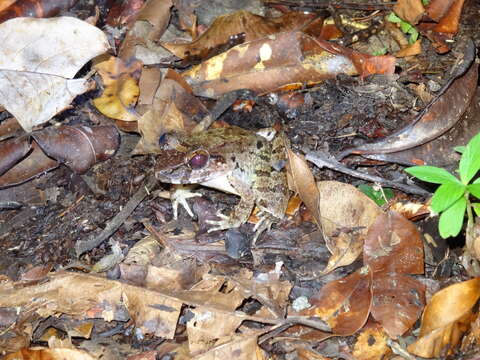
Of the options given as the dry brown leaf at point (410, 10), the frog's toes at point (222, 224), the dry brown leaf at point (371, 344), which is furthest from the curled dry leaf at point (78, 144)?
the dry brown leaf at point (410, 10)

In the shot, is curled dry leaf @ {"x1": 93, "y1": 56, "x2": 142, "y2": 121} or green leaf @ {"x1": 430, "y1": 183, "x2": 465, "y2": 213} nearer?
green leaf @ {"x1": 430, "y1": 183, "x2": 465, "y2": 213}

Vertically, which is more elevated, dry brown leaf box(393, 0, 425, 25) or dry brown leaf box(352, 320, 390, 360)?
dry brown leaf box(393, 0, 425, 25)

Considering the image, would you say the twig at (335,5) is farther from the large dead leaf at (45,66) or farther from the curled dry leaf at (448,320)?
the curled dry leaf at (448,320)


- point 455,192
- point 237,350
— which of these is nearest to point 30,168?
point 237,350

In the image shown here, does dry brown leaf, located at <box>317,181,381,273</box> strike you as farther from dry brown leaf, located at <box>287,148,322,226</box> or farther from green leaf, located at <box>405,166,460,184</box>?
green leaf, located at <box>405,166,460,184</box>

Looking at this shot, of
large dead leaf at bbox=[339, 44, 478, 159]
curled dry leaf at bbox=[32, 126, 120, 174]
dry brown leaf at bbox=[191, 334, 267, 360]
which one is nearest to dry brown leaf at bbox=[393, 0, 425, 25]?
large dead leaf at bbox=[339, 44, 478, 159]
